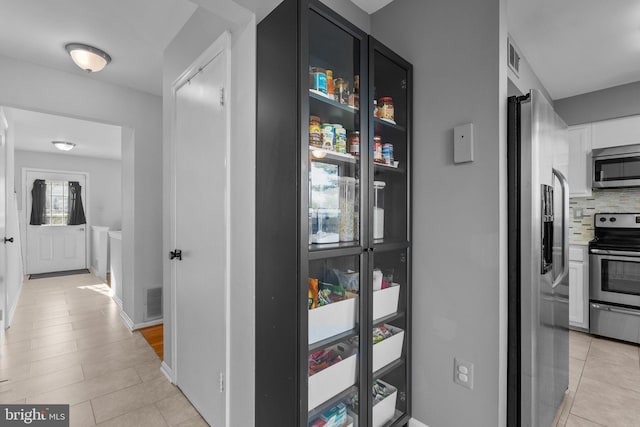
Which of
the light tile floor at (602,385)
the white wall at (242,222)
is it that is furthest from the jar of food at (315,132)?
the light tile floor at (602,385)

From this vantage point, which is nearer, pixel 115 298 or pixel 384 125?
pixel 384 125

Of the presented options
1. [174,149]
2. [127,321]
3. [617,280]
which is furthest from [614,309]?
[127,321]

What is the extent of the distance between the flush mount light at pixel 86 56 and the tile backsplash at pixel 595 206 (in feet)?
16.2

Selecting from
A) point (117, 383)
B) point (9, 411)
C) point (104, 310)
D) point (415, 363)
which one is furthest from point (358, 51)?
point (104, 310)

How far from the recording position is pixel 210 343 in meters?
1.76

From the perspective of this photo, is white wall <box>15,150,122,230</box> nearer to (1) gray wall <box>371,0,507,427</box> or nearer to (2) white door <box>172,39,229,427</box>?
(2) white door <box>172,39,229,427</box>

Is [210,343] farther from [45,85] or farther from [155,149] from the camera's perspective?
[45,85]

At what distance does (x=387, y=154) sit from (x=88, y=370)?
283 cm

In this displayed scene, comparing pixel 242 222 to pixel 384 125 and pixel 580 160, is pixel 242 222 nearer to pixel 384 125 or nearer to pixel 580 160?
pixel 384 125

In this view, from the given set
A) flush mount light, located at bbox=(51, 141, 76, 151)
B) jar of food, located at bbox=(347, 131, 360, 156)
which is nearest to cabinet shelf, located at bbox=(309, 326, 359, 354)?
jar of food, located at bbox=(347, 131, 360, 156)

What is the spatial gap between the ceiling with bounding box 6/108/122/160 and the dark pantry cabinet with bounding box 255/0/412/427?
4.07 m

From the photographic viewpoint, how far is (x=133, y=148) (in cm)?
324

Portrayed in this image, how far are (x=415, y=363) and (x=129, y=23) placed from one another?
299cm

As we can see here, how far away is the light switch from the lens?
145 cm
